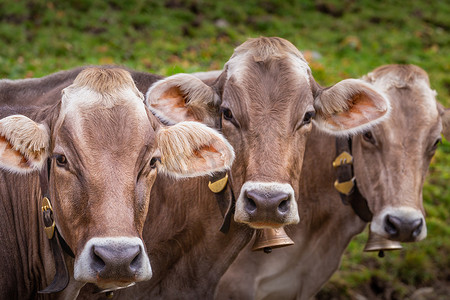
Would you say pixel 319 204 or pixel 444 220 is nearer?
pixel 319 204

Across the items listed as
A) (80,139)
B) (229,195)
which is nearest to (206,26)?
(229,195)

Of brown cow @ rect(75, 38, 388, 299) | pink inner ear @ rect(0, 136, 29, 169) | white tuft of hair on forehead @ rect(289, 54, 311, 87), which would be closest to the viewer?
pink inner ear @ rect(0, 136, 29, 169)

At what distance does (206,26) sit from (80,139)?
9318mm

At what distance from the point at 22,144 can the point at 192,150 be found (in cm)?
114

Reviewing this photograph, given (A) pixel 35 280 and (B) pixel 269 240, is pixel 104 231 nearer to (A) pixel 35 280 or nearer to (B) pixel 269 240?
(A) pixel 35 280

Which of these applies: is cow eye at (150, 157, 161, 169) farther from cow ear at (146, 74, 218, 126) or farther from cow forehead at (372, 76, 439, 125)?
cow forehead at (372, 76, 439, 125)

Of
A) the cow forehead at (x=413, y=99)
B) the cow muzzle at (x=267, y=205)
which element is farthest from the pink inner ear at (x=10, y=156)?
the cow forehead at (x=413, y=99)

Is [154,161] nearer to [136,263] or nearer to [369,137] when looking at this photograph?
[136,263]

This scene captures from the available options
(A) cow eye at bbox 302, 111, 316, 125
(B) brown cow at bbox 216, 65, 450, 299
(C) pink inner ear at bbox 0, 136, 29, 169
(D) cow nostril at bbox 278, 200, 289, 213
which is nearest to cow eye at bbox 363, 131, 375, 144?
(B) brown cow at bbox 216, 65, 450, 299

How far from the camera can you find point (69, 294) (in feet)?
14.3

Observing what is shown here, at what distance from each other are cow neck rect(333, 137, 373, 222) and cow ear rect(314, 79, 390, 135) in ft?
1.45

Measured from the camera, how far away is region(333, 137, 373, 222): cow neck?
18.7ft

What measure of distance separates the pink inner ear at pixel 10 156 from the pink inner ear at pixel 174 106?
4.40 ft

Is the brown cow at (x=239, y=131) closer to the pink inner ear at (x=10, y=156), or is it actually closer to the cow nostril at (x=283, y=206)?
the cow nostril at (x=283, y=206)
